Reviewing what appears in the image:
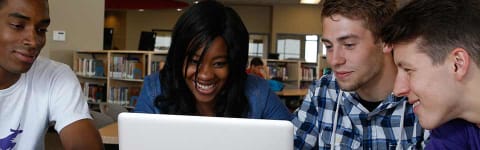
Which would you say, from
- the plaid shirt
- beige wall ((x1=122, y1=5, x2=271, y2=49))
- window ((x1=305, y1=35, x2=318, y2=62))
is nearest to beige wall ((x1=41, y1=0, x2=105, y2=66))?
the plaid shirt

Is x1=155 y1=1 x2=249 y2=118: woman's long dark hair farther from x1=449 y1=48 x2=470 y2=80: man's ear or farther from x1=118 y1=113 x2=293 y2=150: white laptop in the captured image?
x1=449 y1=48 x2=470 y2=80: man's ear

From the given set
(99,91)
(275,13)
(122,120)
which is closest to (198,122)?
(122,120)

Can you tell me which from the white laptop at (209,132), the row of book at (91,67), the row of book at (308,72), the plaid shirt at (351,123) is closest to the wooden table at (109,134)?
the plaid shirt at (351,123)

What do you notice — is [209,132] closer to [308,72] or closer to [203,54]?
[203,54]

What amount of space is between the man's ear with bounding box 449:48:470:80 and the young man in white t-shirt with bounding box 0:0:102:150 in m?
1.03

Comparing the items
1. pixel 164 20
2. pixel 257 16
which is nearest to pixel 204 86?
pixel 257 16

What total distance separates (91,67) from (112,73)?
0.33m

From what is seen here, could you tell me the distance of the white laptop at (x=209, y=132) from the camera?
0.86 m

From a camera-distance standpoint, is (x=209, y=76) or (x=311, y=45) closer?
(x=209, y=76)

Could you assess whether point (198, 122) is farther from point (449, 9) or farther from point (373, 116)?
point (373, 116)

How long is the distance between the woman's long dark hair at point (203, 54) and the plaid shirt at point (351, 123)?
26 centimetres

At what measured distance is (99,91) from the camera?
21.1 ft

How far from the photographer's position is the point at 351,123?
4.90 ft

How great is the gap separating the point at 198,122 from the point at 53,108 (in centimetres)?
82
